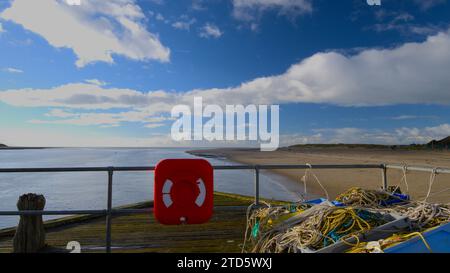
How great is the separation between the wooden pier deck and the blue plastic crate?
212 centimetres

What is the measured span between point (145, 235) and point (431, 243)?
11.9 ft

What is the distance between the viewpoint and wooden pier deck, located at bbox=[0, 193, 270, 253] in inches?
162

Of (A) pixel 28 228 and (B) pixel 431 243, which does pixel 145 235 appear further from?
(B) pixel 431 243

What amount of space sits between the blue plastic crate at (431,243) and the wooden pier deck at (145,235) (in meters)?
2.12

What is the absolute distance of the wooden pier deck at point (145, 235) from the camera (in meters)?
4.12

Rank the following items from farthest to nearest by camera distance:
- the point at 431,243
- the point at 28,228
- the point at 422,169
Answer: the point at 28,228 < the point at 422,169 < the point at 431,243

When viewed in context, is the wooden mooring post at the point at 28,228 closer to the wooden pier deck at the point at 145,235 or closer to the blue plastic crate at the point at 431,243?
the wooden pier deck at the point at 145,235

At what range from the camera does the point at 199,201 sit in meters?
2.71

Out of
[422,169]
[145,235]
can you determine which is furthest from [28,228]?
[422,169]

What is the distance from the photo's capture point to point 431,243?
2270 millimetres

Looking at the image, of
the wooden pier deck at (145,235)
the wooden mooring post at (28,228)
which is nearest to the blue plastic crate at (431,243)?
the wooden pier deck at (145,235)

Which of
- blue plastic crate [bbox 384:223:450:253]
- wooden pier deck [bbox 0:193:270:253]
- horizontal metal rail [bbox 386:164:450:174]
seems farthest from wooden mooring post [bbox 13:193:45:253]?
horizontal metal rail [bbox 386:164:450:174]

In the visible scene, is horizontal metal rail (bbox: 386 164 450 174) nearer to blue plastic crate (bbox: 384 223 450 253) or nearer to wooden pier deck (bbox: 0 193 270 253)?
blue plastic crate (bbox: 384 223 450 253)
